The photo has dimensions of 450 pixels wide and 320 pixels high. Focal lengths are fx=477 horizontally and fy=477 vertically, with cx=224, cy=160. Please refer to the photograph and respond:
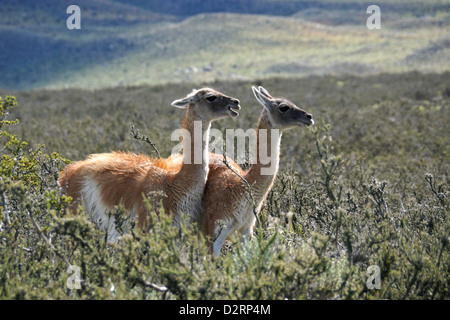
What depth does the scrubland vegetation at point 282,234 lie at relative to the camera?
10.2ft

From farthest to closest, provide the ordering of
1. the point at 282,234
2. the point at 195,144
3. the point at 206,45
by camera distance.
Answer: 1. the point at 206,45
2. the point at 195,144
3. the point at 282,234

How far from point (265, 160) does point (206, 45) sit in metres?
64.2

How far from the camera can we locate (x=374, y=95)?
19469mm

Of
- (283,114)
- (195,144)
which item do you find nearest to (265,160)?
(283,114)

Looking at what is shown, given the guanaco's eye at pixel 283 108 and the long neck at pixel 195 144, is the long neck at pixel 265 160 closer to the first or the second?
the guanaco's eye at pixel 283 108

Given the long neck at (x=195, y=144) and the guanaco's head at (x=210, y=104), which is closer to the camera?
the long neck at (x=195, y=144)

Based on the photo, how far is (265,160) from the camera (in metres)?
4.66

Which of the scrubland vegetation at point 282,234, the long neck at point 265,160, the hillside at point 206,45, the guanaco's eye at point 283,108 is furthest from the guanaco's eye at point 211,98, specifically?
the hillside at point 206,45

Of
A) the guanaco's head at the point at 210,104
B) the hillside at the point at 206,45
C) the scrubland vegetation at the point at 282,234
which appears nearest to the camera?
the scrubland vegetation at the point at 282,234

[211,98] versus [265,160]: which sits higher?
[211,98]

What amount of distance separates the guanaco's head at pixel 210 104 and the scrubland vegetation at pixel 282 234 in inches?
37.2

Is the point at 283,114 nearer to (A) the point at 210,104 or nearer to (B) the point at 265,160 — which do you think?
(B) the point at 265,160
